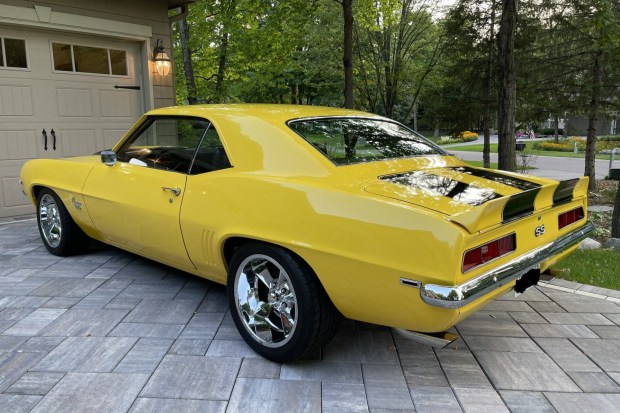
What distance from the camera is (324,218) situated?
7.93 feet

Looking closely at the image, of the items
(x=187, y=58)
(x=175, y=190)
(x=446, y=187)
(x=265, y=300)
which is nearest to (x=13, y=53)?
(x=175, y=190)

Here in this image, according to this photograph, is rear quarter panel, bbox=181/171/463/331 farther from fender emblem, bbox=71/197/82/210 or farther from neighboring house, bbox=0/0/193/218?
neighboring house, bbox=0/0/193/218

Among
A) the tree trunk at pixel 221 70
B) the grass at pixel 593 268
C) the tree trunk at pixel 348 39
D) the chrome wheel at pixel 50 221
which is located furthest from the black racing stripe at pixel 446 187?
the tree trunk at pixel 221 70

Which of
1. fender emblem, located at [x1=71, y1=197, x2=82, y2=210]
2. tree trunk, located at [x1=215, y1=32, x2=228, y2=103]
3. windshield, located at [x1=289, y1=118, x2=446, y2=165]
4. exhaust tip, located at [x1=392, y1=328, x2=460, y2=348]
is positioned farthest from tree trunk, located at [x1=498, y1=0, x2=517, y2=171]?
tree trunk, located at [x1=215, y1=32, x2=228, y2=103]

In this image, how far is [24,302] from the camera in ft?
11.9

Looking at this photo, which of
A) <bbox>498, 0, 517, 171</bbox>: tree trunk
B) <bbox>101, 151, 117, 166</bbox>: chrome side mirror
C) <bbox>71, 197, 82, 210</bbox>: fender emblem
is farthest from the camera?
<bbox>498, 0, 517, 171</bbox>: tree trunk

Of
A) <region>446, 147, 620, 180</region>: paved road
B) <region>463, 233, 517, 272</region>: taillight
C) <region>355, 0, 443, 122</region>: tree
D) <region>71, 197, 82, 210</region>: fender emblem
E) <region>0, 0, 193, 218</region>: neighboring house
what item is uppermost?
<region>355, 0, 443, 122</region>: tree

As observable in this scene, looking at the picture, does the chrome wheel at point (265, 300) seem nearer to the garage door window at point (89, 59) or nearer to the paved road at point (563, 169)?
the garage door window at point (89, 59)

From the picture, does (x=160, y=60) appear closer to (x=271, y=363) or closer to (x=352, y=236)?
(x=271, y=363)

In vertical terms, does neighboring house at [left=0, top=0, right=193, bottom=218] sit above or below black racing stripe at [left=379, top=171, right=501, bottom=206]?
above

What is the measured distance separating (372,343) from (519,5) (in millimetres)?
11320

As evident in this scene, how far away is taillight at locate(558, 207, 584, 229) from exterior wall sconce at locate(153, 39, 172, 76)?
7012 mm

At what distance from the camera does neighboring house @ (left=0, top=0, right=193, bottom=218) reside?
664 cm

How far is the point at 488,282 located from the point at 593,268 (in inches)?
112
